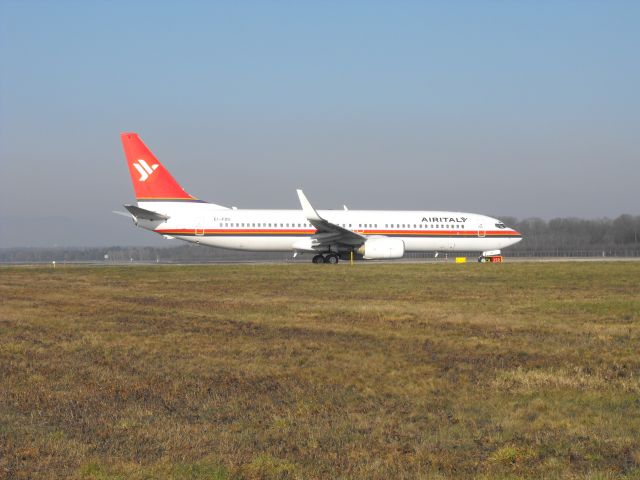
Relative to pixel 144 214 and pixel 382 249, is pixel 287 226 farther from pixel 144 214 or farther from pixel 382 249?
pixel 144 214

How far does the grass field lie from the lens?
5941mm

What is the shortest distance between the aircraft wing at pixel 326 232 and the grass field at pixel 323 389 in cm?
1909

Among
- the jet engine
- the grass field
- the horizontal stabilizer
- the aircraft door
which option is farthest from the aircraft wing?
the grass field

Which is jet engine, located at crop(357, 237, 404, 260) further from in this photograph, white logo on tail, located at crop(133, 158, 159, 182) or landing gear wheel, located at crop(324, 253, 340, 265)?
white logo on tail, located at crop(133, 158, 159, 182)

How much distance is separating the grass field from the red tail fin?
21902mm

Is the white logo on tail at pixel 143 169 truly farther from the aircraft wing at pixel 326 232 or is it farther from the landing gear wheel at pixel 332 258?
the landing gear wheel at pixel 332 258

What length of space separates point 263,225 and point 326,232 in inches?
146

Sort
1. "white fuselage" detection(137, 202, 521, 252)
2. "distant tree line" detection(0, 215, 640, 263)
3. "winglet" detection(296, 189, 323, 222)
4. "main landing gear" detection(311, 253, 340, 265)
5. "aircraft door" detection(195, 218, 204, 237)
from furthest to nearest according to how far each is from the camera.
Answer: "distant tree line" detection(0, 215, 640, 263), "main landing gear" detection(311, 253, 340, 265), "white fuselage" detection(137, 202, 521, 252), "aircraft door" detection(195, 218, 204, 237), "winglet" detection(296, 189, 323, 222)

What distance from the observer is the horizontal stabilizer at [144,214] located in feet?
125

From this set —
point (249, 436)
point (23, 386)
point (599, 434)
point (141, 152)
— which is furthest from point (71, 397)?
point (141, 152)

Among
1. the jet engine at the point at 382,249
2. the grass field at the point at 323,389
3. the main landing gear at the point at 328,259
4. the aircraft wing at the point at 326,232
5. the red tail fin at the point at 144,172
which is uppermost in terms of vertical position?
the red tail fin at the point at 144,172

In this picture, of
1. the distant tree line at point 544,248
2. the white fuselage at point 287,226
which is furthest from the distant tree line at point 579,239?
the white fuselage at point 287,226

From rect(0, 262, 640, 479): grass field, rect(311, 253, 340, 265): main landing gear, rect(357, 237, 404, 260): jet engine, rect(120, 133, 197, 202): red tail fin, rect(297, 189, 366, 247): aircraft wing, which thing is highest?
rect(120, 133, 197, 202): red tail fin

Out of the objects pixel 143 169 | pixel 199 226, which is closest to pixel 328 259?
pixel 199 226
